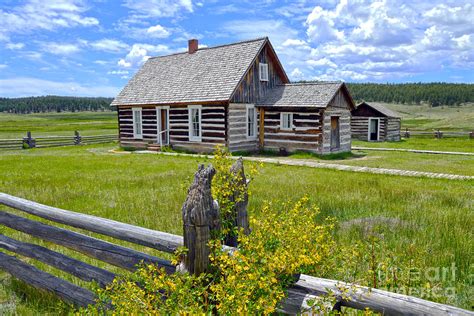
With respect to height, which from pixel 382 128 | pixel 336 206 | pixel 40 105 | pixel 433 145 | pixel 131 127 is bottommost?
pixel 433 145

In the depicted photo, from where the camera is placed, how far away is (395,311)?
2449mm

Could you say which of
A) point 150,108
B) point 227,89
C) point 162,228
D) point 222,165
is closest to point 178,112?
point 150,108

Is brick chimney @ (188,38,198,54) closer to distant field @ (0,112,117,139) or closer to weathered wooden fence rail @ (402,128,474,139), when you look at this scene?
distant field @ (0,112,117,139)

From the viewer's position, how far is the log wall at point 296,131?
19984 mm

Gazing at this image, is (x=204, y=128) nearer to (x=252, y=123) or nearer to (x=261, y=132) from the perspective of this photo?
(x=252, y=123)

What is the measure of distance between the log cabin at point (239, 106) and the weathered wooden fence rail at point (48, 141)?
9.50 m

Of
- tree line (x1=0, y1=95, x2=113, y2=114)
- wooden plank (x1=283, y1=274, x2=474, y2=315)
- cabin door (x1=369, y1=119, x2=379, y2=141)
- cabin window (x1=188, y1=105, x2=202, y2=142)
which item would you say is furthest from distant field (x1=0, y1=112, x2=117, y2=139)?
tree line (x1=0, y1=95, x2=113, y2=114)

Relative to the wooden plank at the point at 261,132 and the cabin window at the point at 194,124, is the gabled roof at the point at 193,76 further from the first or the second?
the wooden plank at the point at 261,132

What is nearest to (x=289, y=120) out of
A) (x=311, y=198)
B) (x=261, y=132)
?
(x=261, y=132)

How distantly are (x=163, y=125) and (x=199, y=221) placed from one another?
22.2 metres

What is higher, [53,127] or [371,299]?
[53,127]

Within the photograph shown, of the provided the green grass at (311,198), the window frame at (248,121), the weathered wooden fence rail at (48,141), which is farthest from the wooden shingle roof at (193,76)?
the weathered wooden fence rail at (48,141)

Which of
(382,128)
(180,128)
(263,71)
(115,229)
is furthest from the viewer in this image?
(382,128)

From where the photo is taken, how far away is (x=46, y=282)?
13.8 ft
